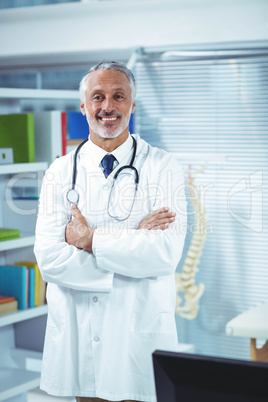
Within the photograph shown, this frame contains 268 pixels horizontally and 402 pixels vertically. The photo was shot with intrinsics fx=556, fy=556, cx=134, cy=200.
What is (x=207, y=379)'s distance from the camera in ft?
2.55

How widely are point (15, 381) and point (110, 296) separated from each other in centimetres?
111

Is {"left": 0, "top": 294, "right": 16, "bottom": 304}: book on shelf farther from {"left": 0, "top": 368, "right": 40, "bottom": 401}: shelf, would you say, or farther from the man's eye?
the man's eye

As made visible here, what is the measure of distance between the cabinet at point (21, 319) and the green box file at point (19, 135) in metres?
0.07

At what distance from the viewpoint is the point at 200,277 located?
130 inches

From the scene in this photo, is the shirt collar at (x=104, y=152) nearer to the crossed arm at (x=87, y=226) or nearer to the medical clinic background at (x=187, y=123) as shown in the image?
the crossed arm at (x=87, y=226)

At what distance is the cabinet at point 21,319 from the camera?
2576 mm

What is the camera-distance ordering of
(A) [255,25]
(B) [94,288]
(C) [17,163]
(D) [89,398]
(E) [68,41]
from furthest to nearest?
(E) [68,41]
(A) [255,25]
(C) [17,163]
(D) [89,398]
(B) [94,288]

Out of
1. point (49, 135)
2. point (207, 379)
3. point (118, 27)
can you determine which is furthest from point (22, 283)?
point (207, 379)

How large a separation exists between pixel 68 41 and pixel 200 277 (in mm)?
1583

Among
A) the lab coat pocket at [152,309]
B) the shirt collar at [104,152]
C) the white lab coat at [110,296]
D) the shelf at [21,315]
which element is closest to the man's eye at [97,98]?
the shirt collar at [104,152]

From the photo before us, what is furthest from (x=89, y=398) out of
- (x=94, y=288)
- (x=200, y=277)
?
(x=200, y=277)

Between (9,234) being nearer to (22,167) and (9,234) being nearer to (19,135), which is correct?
(22,167)

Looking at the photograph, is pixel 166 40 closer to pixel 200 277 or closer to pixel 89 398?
pixel 200 277

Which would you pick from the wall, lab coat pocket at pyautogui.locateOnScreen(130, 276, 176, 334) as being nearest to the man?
lab coat pocket at pyautogui.locateOnScreen(130, 276, 176, 334)
